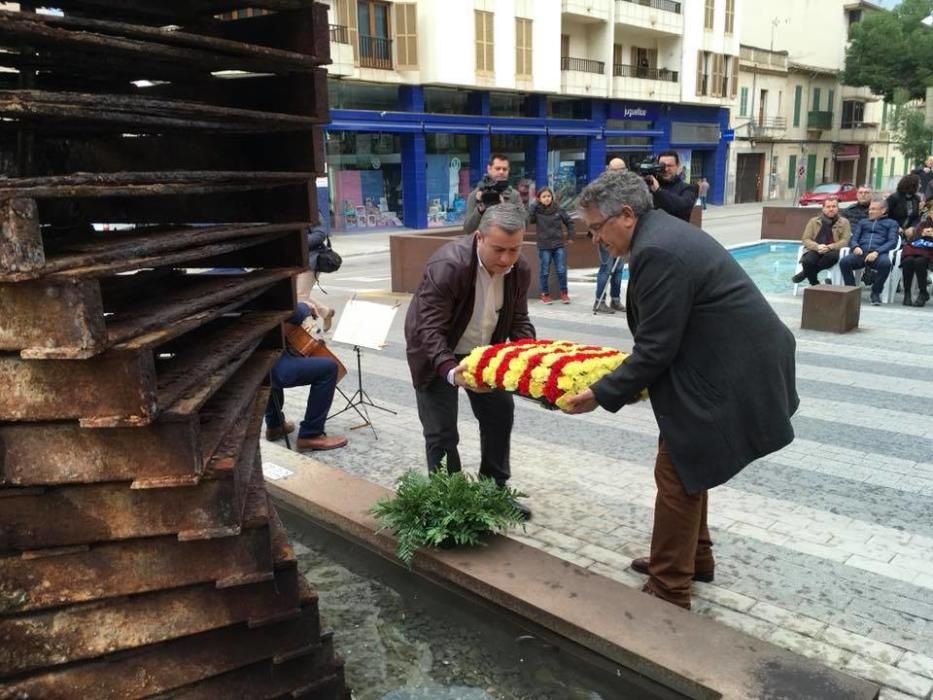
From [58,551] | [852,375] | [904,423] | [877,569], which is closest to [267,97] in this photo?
[58,551]

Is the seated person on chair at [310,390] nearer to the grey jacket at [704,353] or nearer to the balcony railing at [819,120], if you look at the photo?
the grey jacket at [704,353]

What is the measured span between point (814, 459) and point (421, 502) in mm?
3199

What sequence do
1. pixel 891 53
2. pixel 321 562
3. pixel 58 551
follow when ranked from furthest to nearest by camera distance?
1. pixel 891 53
2. pixel 321 562
3. pixel 58 551

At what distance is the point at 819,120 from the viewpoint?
172 feet

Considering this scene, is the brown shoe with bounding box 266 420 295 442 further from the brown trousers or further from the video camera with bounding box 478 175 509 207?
the brown trousers

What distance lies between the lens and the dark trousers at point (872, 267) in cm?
1116

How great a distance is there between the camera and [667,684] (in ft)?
9.53

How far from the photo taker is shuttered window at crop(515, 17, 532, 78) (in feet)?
101

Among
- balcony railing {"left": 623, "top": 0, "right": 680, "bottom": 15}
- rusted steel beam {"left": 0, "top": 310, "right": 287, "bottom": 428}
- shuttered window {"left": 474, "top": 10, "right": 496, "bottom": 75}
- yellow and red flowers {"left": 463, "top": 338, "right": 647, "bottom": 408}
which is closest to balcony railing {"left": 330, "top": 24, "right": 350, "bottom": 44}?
shuttered window {"left": 474, "top": 10, "right": 496, "bottom": 75}

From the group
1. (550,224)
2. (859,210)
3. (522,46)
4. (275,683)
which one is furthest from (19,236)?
(522,46)

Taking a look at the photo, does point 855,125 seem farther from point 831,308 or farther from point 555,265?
point 831,308

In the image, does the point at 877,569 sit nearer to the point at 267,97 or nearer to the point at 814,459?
the point at 814,459

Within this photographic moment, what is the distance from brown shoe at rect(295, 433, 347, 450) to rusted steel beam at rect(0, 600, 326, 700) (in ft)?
10.6

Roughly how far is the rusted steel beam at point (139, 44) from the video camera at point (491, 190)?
526cm
